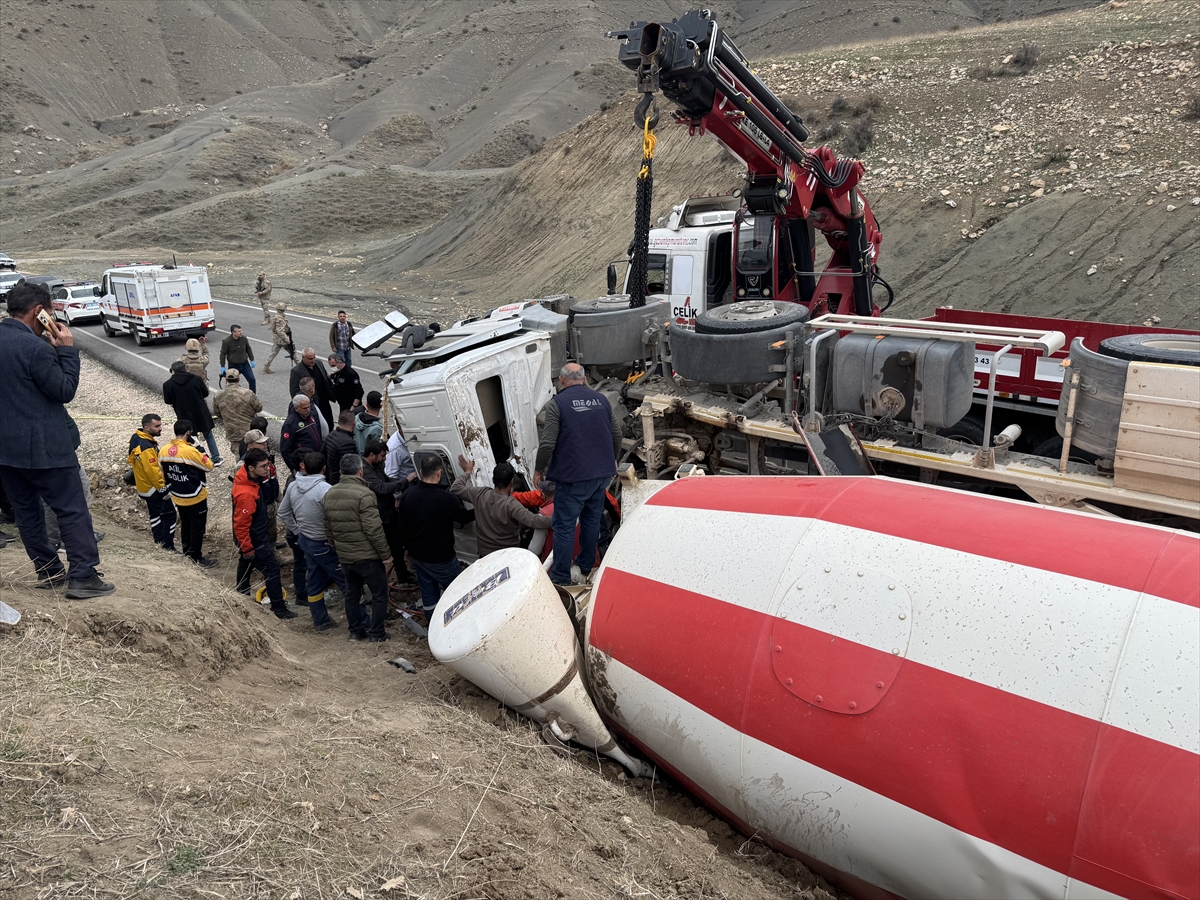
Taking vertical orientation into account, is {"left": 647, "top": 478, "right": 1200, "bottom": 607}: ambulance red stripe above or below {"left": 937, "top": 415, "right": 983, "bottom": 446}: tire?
above

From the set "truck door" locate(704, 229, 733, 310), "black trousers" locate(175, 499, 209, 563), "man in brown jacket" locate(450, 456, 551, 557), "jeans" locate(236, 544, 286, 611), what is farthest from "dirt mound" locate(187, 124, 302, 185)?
"man in brown jacket" locate(450, 456, 551, 557)

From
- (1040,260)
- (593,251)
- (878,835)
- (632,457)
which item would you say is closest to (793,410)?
(632,457)

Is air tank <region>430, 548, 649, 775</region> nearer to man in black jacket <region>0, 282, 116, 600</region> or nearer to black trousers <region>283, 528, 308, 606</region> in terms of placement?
man in black jacket <region>0, 282, 116, 600</region>

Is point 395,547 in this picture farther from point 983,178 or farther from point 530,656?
point 983,178

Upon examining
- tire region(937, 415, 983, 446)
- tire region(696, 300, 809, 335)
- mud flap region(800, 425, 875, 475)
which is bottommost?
tire region(937, 415, 983, 446)

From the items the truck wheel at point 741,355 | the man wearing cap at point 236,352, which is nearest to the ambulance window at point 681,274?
the truck wheel at point 741,355

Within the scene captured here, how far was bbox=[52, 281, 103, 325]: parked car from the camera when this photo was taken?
2538 centimetres

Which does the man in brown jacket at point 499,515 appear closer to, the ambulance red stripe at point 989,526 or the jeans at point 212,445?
the ambulance red stripe at point 989,526

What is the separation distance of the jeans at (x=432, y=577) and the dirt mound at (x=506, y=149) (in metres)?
47.7

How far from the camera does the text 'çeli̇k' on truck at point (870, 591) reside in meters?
3.38

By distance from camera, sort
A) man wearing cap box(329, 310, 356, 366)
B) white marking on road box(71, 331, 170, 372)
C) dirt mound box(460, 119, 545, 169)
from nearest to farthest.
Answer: man wearing cap box(329, 310, 356, 366)
white marking on road box(71, 331, 170, 372)
dirt mound box(460, 119, 545, 169)

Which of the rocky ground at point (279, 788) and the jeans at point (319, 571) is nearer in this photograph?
A: the rocky ground at point (279, 788)

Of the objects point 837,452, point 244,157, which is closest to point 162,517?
point 837,452

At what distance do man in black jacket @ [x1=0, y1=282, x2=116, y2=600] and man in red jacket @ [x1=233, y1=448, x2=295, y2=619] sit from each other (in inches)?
77.1
